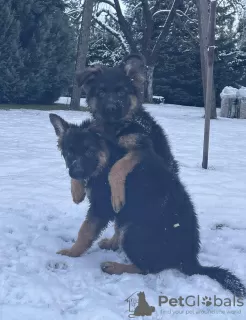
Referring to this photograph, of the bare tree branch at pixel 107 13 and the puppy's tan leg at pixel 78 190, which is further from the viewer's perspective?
the bare tree branch at pixel 107 13

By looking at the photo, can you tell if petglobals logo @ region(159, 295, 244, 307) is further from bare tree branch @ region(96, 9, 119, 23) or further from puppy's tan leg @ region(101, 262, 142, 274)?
bare tree branch @ region(96, 9, 119, 23)

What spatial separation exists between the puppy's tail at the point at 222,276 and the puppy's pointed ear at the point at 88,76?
209 cm

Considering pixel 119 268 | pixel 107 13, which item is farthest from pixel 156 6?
pixel 119 268

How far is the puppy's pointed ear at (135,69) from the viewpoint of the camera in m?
4.28

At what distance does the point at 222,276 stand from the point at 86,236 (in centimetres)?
132

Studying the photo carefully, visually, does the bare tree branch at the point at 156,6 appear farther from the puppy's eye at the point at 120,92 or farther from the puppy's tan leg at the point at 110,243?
the puppy's tan leg at the point at 110,243

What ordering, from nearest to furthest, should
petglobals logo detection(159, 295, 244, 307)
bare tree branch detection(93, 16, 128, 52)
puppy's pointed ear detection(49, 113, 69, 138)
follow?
petglobals logo detection(159, 295, 244, 307) → puppy's pointed ear detection(49, 113, 69, 138) → bare tree branch detection(93, 16, 128, 52)

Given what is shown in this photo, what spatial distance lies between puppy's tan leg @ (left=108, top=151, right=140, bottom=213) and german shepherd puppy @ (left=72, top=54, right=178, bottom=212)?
0.72 feet

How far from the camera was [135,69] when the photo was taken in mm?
4301

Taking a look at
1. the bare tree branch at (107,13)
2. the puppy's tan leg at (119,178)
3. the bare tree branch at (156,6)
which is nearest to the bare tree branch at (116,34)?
the bare tree branch at (107,13)

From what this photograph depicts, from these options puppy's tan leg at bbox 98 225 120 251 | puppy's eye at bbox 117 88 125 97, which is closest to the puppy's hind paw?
puppy's tan leg at bbox 98 225 120 251

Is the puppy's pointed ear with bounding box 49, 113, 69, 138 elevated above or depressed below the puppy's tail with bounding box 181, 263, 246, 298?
above

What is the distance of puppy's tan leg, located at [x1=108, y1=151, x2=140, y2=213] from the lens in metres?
3.59

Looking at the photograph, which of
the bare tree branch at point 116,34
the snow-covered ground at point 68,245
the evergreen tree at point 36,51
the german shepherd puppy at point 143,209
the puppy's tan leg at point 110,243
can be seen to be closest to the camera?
the snow-covered ground at point 68,245
